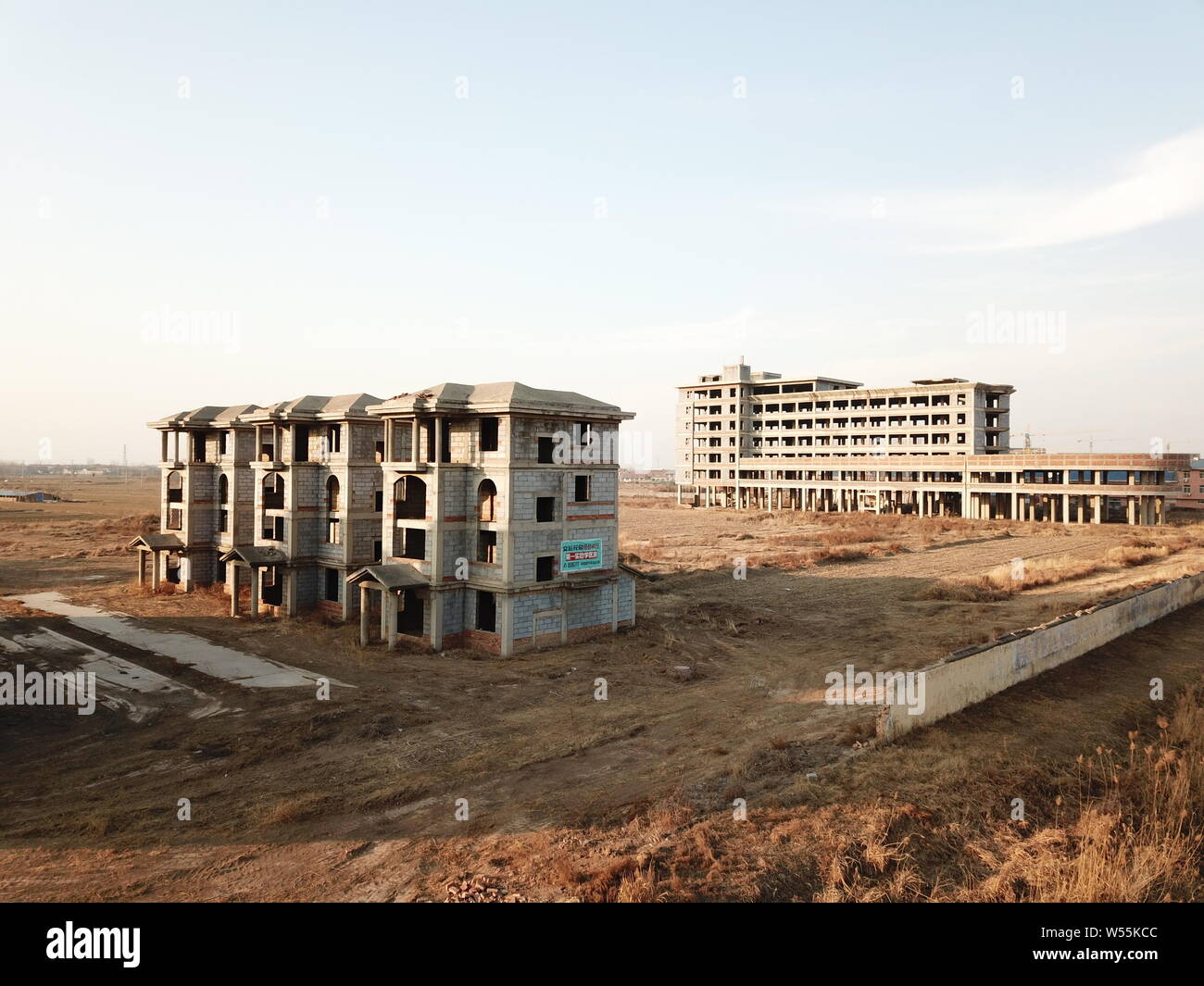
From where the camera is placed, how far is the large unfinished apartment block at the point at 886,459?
271ft

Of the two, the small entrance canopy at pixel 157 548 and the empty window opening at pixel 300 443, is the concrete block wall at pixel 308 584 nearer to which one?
the empty window opening at pixel 300 443

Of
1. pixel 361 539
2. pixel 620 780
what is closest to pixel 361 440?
pixel 361 539

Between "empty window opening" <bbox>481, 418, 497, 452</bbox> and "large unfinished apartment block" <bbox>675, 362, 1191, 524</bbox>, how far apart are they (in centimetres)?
7446

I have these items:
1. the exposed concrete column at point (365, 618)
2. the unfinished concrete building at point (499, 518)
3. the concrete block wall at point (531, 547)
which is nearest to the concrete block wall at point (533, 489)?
the unfinished concrete building at point (499, 518)

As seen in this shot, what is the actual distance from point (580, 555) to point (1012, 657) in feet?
56.5

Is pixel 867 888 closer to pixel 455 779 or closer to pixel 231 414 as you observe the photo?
pixel 455 779

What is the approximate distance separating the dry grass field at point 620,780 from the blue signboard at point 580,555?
3.58 m

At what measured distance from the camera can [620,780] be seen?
1780 centimetres

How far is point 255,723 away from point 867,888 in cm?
1762

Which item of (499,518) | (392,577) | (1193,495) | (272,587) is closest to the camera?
(499,518)

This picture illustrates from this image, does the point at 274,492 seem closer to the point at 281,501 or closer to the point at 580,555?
the point at 281,501
